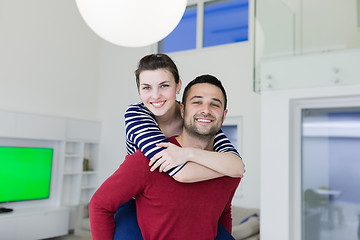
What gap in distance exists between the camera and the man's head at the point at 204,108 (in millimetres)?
1271

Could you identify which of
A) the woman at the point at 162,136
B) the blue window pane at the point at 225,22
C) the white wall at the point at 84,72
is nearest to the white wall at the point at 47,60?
the white wall at the point at 84,72

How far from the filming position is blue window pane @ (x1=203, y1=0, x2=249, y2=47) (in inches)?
221

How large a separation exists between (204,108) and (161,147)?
0.65ft

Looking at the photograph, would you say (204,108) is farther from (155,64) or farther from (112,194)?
(112,194)

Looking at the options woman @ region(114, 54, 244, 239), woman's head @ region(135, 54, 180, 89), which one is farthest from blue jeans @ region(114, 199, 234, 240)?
woman's head @ region(135, 54, 180, 89)

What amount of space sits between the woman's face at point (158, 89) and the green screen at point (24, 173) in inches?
184

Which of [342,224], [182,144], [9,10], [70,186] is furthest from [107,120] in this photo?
[182,144]

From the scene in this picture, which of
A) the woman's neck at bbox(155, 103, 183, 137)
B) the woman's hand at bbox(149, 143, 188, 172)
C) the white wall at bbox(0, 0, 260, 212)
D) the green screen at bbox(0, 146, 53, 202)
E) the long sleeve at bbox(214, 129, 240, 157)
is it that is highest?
the white wall at bbox(0, 0, 260, 212)

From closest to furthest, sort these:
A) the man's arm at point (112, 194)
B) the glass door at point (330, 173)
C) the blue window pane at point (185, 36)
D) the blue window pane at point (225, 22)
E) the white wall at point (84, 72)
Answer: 1. the man's arm at point (112, 194)
2. the glass door at point (330, 173)
3. the white wall at point (84, 72)
4. the blue window pane at point (225, 22)
5. the blue window pane at point (185, 36)

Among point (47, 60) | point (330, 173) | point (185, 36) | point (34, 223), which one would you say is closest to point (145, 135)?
point (330, 173)

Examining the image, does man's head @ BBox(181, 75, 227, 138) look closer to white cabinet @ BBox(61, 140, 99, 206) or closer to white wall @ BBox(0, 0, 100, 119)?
white wall @ BBox(0, 0, 100, 119)

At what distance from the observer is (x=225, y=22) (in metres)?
5.85

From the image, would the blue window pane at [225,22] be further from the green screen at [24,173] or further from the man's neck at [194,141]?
the man's neck at [194,141]

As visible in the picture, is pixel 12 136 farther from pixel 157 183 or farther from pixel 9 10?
pixel 157 183
